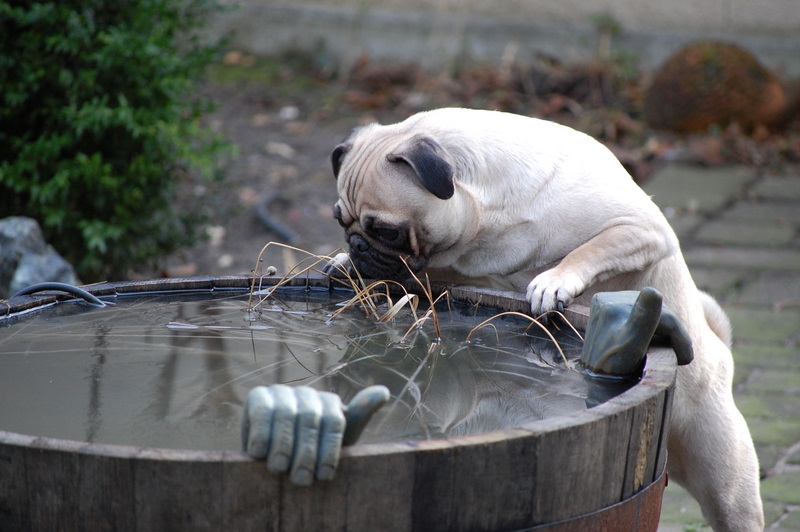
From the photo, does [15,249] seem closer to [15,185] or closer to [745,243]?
[15,185]

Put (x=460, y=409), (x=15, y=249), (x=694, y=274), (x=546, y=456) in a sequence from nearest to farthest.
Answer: (x=546, y=456) < (x=460, y=409) < (x=15, y=249) < (x=694, y=274)

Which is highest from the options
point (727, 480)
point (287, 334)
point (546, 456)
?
point (546, 456)

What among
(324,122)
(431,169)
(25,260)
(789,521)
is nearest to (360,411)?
(431,169)

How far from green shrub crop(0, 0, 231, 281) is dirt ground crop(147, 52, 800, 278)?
1.07 m

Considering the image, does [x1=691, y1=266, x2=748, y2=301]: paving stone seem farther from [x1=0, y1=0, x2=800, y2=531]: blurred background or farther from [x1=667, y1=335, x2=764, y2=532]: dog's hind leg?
[x1=667, y1=335, x2=764, y2=532]: dog's hind leg

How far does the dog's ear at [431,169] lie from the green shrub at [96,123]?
84.1 inches

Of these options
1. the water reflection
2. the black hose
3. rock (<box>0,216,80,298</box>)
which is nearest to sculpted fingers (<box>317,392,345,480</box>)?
the water reflection

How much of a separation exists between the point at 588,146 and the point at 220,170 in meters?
2.80

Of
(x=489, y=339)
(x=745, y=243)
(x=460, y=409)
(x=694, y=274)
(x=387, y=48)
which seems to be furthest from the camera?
(x=387, y=48)

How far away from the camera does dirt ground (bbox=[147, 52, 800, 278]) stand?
6.20m

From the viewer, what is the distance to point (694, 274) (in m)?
5.42

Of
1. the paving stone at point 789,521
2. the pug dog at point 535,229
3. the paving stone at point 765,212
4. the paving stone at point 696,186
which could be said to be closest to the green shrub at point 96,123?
the pug dog at point 535,229

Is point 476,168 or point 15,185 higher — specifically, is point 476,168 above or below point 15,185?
above

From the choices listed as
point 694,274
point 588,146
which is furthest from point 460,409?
point 694,274
